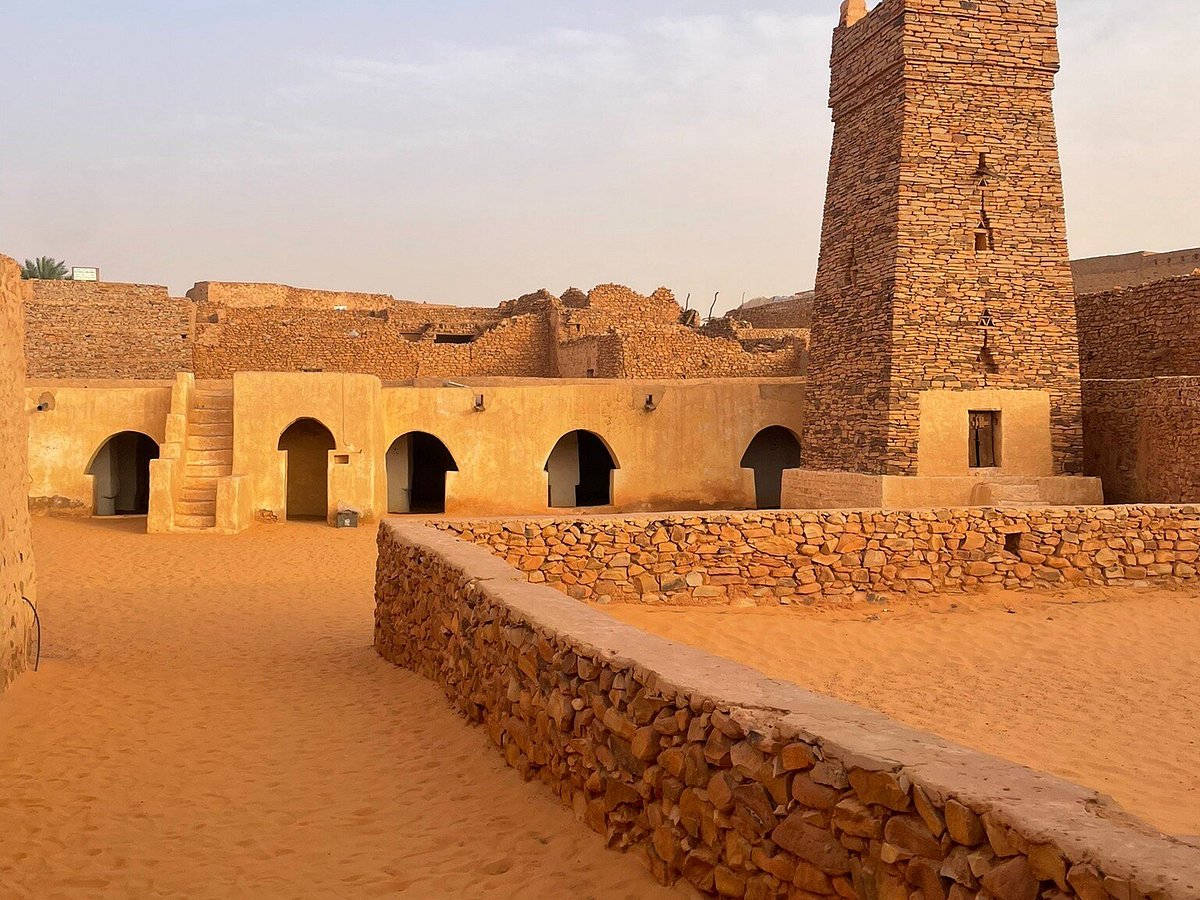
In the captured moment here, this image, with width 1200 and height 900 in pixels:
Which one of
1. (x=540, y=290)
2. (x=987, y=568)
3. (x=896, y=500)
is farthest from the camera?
(x=540, y=290)

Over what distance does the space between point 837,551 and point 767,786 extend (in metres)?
7.88

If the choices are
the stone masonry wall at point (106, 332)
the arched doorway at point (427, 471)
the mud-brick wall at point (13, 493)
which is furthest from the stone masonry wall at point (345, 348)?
the mud-brick wall at point (13, 493)

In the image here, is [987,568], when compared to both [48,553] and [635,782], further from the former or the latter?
[48,553]

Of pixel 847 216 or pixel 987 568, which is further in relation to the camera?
pixel 847 216

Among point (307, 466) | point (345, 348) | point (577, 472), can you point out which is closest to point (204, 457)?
point (307, 466)

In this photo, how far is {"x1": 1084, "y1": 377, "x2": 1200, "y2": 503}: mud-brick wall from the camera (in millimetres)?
15578

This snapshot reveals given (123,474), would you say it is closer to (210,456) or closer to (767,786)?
(210,456)

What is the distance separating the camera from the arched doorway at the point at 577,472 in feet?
69.8

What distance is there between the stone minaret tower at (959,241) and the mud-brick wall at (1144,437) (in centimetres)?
102

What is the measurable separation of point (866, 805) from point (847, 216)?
52.2 ft

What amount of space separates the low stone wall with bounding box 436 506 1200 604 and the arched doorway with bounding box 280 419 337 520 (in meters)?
11.2

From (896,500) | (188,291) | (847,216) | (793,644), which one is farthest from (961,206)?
(188,291)

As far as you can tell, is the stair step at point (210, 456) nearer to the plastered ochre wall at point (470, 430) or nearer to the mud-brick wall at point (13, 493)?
the plastered ochre wall at point (470, 430)

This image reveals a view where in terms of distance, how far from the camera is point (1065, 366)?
1691cm
